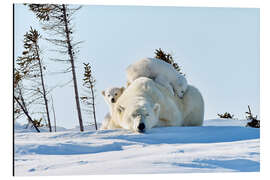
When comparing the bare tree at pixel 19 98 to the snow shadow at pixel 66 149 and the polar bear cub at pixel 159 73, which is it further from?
the polar bear cub at pixel 159 73

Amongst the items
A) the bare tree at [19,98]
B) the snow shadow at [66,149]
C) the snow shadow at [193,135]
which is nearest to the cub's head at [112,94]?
the bare tree at [19,98]

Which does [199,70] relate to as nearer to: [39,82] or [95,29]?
[95,29]

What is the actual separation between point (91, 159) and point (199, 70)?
2719mm

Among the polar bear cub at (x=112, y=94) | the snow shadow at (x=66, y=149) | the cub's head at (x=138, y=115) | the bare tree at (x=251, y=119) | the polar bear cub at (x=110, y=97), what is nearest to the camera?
the snow shadow at (x=66, y=149)

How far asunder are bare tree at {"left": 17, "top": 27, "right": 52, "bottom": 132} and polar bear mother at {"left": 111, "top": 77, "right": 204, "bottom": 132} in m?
1.28

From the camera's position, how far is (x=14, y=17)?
614 cm

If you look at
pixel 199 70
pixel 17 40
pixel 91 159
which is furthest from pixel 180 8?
pixel 91 159

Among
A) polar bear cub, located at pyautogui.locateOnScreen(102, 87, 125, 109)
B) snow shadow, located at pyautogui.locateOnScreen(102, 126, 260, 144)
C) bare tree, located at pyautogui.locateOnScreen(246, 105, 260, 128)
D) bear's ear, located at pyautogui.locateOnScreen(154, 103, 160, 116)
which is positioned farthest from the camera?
polar bear cub, located at pyautogui.locateOnScreen(102, 87, 125, 109)

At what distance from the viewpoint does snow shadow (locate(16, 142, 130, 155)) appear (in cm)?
539

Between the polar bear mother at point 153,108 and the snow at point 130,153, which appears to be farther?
the polar bear mother at point 153,108

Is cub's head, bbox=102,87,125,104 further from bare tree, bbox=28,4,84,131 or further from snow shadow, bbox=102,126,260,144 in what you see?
snow shadow, bbox=102,126,260,144

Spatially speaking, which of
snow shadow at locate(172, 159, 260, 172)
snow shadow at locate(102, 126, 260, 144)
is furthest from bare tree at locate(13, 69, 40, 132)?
snow shadow at locate(172, 159, 260, 172)

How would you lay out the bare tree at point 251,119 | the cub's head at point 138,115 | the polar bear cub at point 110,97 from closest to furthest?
the cub's head at point 138,115 < the bare tree at point 251,119 < the polar bear cub at point 110,97

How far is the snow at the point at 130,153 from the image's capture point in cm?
513
